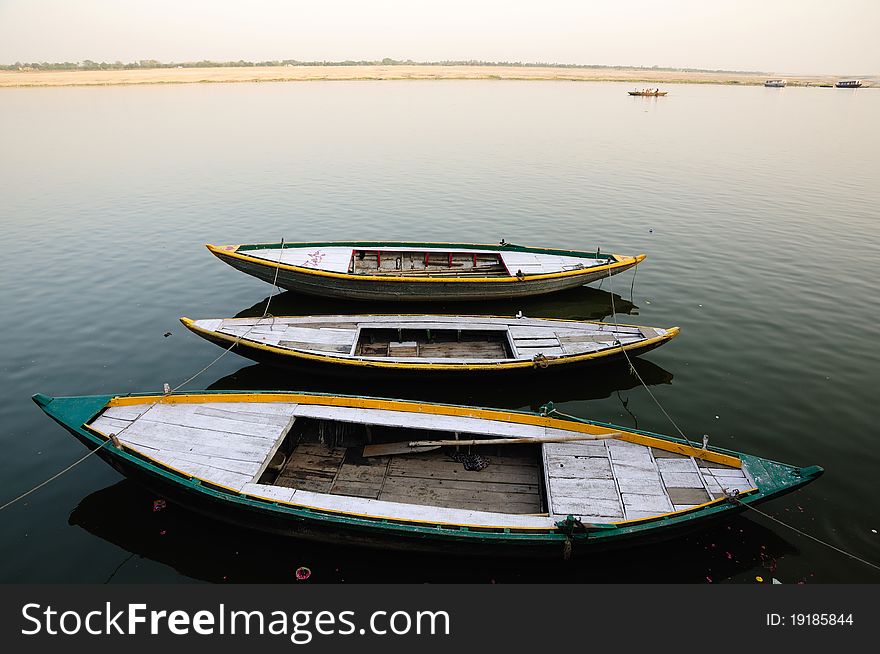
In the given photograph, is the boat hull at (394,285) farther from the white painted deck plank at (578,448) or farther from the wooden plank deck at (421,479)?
the white painted deck plank at (578,448)

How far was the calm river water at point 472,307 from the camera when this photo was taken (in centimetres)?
1052

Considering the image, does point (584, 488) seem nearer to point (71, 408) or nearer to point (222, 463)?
point (222, 463)

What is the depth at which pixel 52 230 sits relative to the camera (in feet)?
98.4

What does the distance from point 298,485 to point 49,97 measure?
13598 centimetres

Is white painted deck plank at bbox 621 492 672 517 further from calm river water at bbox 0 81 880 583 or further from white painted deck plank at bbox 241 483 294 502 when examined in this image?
white painted deck plank at bbox 241 483 294 502

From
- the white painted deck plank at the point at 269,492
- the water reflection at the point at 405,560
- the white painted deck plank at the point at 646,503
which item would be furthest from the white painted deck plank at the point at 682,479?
the white painted deck plank at the point at 269,492

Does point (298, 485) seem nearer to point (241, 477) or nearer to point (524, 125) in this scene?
point (241, 477)

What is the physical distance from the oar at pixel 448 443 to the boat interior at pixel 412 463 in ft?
0.13

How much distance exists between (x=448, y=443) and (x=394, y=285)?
9851 mm

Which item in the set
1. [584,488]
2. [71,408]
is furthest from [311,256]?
[584,488]

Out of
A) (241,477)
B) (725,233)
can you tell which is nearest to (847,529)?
(241,477)

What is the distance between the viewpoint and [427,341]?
16938 mm

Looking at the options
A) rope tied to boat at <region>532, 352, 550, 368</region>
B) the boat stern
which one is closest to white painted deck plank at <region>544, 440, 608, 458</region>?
rope tied to boat at <region>532, 352, 550, 368</region>

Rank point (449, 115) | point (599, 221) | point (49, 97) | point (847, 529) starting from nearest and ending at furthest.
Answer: point (847, 529) < point (599, 221) < point (449, 115) < point (49, 97)
